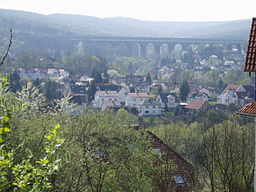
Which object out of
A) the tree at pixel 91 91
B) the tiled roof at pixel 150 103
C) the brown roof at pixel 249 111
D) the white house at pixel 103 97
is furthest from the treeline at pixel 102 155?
the tree at pixel 91 91

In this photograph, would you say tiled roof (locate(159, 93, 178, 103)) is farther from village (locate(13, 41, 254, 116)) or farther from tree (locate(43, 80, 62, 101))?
tree (locate(43, 80, 62, 101))

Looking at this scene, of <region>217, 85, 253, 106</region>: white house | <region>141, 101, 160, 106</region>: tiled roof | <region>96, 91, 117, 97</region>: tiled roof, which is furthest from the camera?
<region>96, 91, 117, 97</region>: tiled roof

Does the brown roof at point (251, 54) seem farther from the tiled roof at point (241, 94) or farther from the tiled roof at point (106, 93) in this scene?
the tiled roof at point (106, 93)

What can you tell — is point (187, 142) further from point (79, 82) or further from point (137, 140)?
point (79, 82)

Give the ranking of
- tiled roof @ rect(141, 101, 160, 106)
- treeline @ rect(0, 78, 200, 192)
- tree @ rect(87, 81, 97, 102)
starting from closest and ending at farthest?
treeline @ rect(0, 78, 200, 192) < tiled roof @ rect(141, 101, 160, 106) < tree @ rect(87, 81, 97, 102)

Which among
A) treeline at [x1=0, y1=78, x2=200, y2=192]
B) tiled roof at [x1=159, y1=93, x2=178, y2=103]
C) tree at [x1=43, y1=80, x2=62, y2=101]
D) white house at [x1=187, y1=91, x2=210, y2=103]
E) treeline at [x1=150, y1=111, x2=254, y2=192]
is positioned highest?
treeline at [x1=0, y1=78, x2=200, y2=192]

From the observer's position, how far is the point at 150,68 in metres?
118

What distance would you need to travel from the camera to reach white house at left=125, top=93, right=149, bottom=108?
63.1m

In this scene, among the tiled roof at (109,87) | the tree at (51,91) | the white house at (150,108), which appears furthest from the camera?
the tiled roof at (109,87)

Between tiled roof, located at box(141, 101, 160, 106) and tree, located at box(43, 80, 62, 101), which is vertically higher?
tree, located at box(43, 80, 62, 101)

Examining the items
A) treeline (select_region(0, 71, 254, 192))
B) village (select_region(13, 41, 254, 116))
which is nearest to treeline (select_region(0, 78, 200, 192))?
treeline (select_region(0, 71, 254, 192))

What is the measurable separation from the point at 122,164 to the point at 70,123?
1.45 m

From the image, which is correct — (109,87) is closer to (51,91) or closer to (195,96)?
(195,96)

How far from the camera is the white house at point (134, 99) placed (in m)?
63.1
